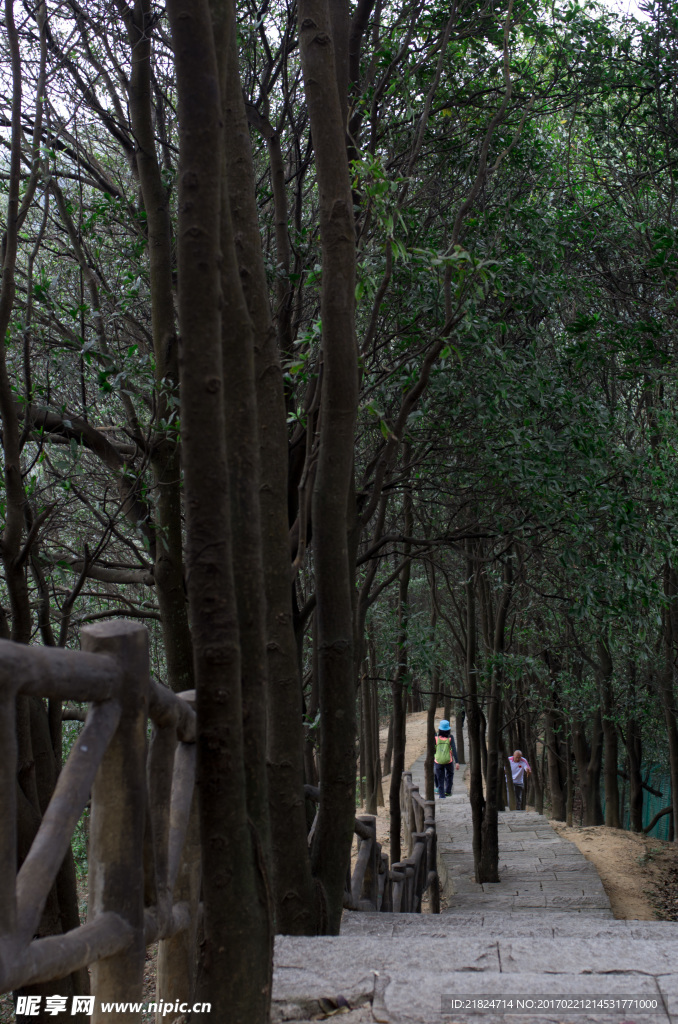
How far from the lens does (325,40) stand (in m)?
4.67

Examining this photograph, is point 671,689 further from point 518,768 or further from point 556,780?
point 556,780

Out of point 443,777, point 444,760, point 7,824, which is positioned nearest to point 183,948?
point 7,824

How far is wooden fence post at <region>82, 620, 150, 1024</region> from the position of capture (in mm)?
2129

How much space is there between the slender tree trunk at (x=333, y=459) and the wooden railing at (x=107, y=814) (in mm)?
2144

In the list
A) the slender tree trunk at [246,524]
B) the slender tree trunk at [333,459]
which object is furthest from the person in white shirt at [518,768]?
the slender tree trunk at [246,524]

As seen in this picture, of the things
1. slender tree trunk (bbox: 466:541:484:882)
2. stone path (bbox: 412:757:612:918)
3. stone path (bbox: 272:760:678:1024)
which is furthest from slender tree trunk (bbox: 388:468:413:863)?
stone path (bbox: 272:760:678:1024)

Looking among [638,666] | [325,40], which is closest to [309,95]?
[325,40]

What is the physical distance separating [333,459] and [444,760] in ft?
56.9

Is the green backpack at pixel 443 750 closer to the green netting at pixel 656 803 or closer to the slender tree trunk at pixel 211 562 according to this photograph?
the green netting at pixel 656 803

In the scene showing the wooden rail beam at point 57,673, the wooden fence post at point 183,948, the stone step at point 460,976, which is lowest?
the stone step at point 460,976

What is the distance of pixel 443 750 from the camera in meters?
20.5

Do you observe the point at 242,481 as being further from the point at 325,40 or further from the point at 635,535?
the point at 635,535

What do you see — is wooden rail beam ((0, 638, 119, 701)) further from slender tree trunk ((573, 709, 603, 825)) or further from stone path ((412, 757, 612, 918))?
slender tree trunk ((573, 709, 603, 825))

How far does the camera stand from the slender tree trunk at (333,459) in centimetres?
467
